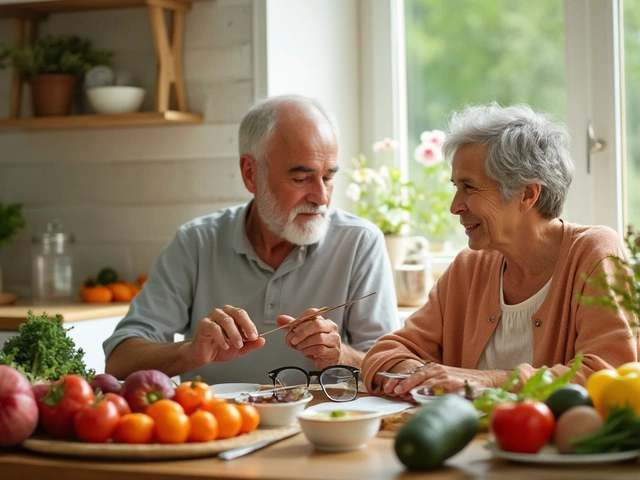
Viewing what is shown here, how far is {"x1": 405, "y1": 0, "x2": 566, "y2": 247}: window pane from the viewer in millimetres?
3498

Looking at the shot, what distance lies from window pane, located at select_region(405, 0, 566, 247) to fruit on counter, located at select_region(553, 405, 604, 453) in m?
2.22

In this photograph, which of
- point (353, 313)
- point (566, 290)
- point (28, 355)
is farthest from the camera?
point (353, 313)

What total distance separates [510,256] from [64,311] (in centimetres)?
169

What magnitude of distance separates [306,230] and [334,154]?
239 mm

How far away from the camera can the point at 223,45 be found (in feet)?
11.6

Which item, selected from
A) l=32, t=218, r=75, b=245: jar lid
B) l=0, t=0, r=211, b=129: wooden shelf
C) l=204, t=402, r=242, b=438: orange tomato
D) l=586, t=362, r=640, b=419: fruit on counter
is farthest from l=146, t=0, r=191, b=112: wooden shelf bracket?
l=586, t=362, r=640, b=419: fruit on counter

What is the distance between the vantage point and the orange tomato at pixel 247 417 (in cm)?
159

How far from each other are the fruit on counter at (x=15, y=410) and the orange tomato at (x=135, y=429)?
163mm

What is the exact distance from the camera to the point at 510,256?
2354 mm

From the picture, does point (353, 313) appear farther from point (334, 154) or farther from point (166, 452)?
point (166, 452)

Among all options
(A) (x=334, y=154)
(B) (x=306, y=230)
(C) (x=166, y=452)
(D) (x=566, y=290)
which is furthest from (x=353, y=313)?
(C) (x=166, y=452)

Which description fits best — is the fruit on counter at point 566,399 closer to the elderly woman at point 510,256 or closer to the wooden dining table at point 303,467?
the wooden dining table at point 303,467

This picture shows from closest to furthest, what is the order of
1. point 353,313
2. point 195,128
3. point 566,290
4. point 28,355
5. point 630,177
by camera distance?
point 28,355 < point 566,290 < point 353,313 < point 630,177 < point 195,128

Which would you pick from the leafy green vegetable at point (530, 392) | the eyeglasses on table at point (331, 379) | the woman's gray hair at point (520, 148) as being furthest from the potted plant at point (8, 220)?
the leafy green vegetable at point (530, 392)
